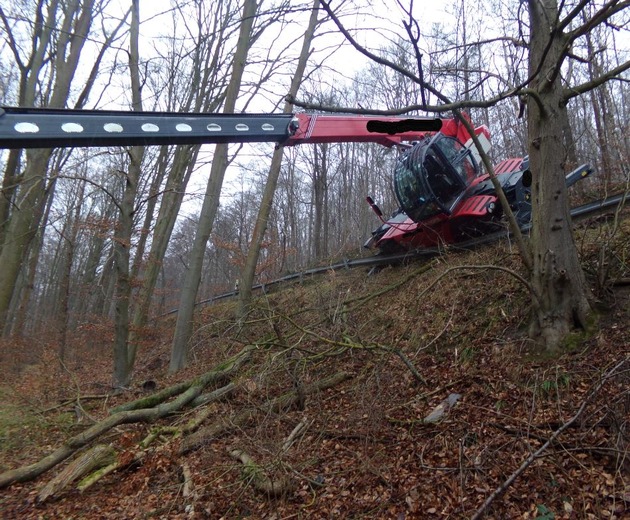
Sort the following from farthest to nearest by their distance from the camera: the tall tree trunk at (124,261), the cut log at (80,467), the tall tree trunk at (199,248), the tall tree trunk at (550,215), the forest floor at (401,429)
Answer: the tall tree trunk at (199,248)
the tall tree trunk at (124,261)
the cut log at (80,467)
the tall tree trunk at (550,215)
the forest floor at (401,429)

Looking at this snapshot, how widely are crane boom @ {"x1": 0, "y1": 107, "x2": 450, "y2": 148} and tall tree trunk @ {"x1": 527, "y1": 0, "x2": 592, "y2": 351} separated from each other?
144 centimetres

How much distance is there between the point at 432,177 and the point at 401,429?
5.44 m

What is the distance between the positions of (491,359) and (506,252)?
9.19 feet

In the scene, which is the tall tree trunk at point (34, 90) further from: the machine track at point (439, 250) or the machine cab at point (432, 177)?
the machine cab at point (432, 177)

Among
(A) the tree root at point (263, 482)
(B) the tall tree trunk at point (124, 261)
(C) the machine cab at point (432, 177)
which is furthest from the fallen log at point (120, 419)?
(C) the machine cab at point (432, 177)

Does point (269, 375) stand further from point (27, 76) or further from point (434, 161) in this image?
point (27, 76)

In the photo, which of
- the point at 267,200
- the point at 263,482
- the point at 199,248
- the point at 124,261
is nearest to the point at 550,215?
the point at 263,482

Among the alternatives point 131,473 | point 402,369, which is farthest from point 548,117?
point 131,473

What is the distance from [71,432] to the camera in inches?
260

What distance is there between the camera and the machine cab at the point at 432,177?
28.2 ft

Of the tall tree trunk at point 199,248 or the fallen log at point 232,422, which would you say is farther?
the tall tree trunk at point 199,248

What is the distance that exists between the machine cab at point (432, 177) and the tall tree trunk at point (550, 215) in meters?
3.37

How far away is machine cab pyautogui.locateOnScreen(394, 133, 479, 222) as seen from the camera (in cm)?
861

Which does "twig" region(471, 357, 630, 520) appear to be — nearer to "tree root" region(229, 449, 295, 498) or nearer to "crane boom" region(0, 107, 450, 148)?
"tree root" region(229, 449, 295, 498)
